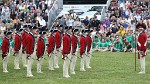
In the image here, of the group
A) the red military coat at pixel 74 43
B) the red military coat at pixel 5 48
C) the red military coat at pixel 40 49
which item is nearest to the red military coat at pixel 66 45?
the red military coat at pixel 74 43

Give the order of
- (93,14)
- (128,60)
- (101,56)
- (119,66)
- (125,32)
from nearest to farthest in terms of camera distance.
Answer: (119,66) < (128,60) < (101,56) < (125,32) < (93,14)

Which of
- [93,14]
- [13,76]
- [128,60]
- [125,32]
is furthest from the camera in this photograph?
[93,14]

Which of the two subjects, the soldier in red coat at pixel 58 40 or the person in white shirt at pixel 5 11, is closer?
the soldier in red coat at pixel 58 40

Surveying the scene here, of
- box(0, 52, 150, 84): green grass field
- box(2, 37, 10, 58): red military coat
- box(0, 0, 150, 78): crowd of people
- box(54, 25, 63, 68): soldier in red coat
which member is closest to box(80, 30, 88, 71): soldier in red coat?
box(0, 52, 150, 84): green grass field

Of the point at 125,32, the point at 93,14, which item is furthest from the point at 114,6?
the point at 125,32

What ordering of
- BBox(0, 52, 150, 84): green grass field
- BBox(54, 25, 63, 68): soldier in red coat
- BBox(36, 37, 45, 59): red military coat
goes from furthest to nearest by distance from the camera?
1. BBox(54, 25, 63, 68): soldier in red coat
2. BBox(36, 37, 45, 59): red military coat
3. BBox(0, 52, 150, 84): green grass field

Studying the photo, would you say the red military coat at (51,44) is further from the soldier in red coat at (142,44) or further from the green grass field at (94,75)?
the soldier in red coat at (142,44)

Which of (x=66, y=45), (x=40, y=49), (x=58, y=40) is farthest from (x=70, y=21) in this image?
(x=66, y=45)

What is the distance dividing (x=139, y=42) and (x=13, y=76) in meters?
6.07

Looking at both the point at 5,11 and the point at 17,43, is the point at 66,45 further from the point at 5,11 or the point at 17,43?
the point at 5,11

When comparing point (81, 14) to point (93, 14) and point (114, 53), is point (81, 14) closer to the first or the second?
point (93, 14)

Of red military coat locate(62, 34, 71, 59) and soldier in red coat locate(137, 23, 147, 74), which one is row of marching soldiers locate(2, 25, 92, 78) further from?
soldier in red coat locate(137, 23, 147, 74)

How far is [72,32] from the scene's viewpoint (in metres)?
28.8

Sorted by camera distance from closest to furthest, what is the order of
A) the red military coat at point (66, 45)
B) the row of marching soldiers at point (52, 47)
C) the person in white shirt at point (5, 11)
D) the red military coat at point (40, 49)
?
the red military coat at point (66, 45)
the row of marching soldiers at point (52, 47)
the red military coat at point (40, 49)
the person in white shirt at point (5, 11)
